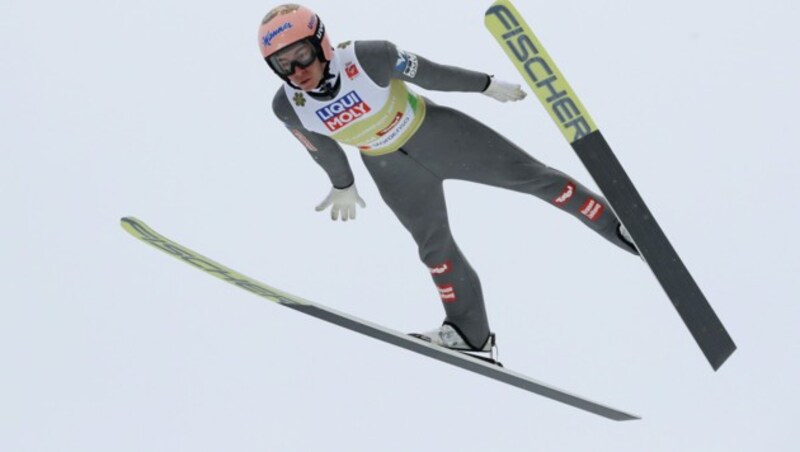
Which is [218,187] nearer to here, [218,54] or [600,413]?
[218,54]

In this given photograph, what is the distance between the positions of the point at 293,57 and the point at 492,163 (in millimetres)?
907

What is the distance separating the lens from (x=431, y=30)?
6.24m

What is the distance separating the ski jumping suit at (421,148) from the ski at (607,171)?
1.51 ft

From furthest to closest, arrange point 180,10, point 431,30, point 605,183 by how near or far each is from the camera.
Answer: point 180,10, point 431,30, point 605,183

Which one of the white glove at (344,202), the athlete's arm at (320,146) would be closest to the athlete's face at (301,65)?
the athlete's arm at (320,146)

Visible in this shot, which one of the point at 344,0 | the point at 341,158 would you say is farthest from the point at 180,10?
the point at 341,158

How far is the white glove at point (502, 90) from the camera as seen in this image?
185 inches

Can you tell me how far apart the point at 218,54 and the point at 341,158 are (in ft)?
6.38

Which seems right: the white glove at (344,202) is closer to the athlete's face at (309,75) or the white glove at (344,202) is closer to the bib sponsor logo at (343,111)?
the bib sponsor logo at (343,111)

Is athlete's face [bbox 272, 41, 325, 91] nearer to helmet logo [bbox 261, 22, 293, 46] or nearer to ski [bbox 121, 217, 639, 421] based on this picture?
helmet logo [bbox 261, 22, 293, 46]

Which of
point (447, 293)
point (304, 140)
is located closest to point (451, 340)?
point (447, 293)

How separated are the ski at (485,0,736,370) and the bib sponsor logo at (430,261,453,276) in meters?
0.87

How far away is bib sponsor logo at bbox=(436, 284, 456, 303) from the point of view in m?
5.06

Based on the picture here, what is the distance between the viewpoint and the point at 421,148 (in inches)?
189
